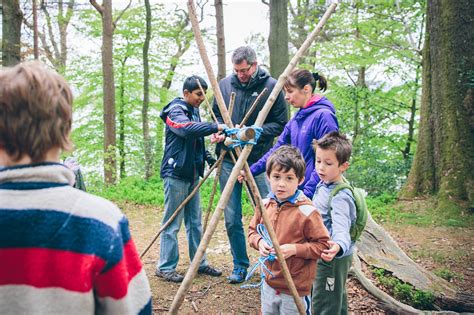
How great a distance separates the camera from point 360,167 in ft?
30.1

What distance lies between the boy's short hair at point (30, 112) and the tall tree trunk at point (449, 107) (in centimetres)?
655

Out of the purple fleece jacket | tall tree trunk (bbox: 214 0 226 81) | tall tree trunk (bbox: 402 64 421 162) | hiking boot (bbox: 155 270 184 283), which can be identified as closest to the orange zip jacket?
the purple fleece jacket

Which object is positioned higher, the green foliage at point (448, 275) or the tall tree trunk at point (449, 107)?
the tall tree trunk at point (449, 107)

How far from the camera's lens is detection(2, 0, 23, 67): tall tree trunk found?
680cm

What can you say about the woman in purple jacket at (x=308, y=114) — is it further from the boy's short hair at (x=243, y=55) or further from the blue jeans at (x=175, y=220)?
the blue jeans at (x=175, y=220)

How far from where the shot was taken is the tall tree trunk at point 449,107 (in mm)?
6531

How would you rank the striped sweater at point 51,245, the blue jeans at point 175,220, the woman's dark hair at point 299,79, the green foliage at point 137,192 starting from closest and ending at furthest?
the striped sweater at point 51,245 → the woman's dark hair at point 299,79 → the blue jeans at point 175,220 → the green foliage at point 137,192

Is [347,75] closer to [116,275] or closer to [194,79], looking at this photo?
[194,79]

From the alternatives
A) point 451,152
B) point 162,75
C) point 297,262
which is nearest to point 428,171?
point 451,152

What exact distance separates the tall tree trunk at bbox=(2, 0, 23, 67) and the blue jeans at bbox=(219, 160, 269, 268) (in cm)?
481

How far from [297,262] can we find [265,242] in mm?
240

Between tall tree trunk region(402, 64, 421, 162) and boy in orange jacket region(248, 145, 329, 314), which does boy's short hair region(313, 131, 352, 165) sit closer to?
boy in orange jacket region(248, 145, 329, 314)

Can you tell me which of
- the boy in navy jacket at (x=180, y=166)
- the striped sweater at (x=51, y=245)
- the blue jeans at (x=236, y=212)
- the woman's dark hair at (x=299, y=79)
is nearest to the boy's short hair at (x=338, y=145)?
the woman's dark hair at (x=299, y=79)

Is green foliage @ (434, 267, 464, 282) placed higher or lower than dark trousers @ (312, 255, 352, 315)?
lower
